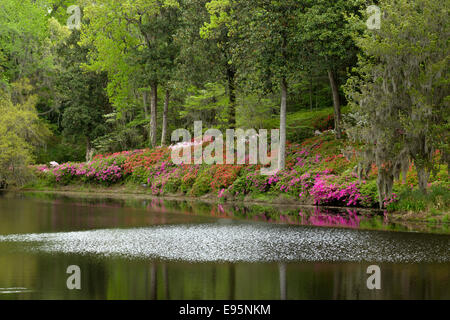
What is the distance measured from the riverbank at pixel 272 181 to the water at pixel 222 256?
1428 millimetres

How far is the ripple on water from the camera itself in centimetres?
1236

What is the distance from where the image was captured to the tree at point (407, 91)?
57.8 ft

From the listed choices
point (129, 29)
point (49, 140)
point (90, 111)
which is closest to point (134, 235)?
point (129, 29)

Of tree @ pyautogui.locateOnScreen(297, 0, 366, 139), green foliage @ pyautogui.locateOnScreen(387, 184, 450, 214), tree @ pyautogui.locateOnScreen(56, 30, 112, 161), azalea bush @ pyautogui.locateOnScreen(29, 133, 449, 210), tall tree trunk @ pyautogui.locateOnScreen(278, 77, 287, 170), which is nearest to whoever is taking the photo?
green foliage @ pyautogui.locateOnScreen(387, 184, 450, 214)

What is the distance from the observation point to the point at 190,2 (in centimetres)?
3262

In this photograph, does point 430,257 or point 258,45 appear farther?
point 258,45

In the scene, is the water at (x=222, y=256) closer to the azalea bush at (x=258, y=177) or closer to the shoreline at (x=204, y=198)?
the shoreline at (x=204, y=198)

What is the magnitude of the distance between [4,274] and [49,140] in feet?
144

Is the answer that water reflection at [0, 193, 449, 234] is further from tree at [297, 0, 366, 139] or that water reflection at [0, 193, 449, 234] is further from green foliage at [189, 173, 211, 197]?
tree at [297, 0, 366, 139]

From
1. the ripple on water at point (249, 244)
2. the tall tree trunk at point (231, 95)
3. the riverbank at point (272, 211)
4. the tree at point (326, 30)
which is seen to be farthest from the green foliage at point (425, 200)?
the tall tree trunk at point (231, 95)

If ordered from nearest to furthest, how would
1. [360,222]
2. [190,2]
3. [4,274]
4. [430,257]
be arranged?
[4,274], [430,257], [360,222], [190,2]

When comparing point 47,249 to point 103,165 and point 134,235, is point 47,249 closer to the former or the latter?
point 134,235

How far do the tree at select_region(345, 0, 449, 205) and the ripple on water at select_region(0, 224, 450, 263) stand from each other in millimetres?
3630

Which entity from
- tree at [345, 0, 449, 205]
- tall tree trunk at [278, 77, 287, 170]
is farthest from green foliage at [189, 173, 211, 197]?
tree at [345, 0, 449, 205]
